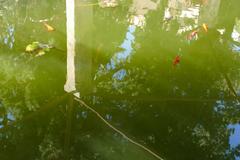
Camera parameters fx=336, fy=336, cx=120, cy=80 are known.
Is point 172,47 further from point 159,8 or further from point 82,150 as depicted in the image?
point 82,150

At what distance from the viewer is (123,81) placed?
9.48ft

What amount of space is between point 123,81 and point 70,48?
0.67m

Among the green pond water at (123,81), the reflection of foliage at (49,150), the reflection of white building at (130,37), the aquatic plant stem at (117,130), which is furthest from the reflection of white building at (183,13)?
the reflection of foliage at (49,150)

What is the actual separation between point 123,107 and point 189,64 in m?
0.89

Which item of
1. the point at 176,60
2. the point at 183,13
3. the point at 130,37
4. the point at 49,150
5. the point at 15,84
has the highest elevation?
the point at 183,13

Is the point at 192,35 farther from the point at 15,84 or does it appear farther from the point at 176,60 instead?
the point at 15,84

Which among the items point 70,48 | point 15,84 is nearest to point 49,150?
point 15,84

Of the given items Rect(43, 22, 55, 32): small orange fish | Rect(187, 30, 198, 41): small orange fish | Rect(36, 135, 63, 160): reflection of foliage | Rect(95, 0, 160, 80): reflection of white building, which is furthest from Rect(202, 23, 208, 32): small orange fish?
Rect(36, 135, 63, 160): reflection of foliage

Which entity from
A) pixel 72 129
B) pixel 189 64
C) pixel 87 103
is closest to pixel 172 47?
pixel 189 64

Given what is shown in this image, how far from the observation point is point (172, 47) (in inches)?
133

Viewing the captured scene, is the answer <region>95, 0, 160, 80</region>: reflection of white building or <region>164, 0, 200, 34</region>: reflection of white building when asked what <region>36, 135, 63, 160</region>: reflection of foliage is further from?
<region>164, 0, 200, 34</region>: reflection of white building

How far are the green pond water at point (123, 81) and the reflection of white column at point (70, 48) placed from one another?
0.14ft

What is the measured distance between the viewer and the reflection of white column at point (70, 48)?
9.15 ft

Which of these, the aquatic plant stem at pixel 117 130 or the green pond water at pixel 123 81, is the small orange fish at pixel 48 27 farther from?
the aquatic plant stem at pixel 117 130
